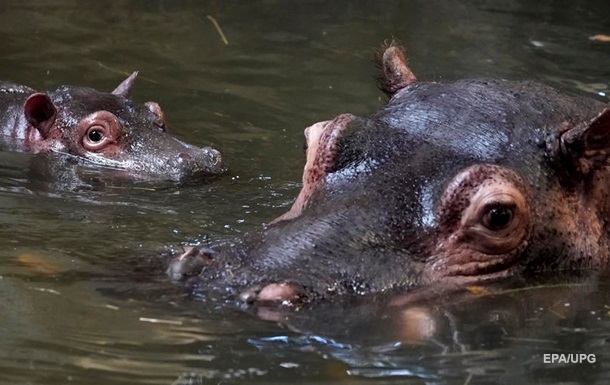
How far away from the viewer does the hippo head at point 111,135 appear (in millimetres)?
8352

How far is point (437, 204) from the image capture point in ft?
16.0

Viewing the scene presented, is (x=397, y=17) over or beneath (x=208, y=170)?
over

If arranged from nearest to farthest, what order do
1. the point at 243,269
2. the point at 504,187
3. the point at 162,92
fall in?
the point at 243,269 < the point at 504,187 < the point at 162,92

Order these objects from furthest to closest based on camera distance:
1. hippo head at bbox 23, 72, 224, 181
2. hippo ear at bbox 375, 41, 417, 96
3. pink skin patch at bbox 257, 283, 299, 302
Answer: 1. hippo head at bbox 23, 72, 224, 181
2. hippo ear at bbox 375, 41, 417, 96
3. pink skin patch at bbox 257, 283, 299, 302

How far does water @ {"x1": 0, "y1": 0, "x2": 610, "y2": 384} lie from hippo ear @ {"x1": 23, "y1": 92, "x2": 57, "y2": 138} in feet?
1.42

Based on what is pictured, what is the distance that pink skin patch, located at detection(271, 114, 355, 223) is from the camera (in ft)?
16.8

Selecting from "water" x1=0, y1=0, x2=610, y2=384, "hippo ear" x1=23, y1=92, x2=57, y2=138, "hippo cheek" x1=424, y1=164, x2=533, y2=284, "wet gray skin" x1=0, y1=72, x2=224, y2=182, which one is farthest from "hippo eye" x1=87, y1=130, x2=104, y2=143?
"hippo cheek" x1=424, y1=164, x2=533, y2=284

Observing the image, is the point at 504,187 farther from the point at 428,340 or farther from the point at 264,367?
the point at 264,367

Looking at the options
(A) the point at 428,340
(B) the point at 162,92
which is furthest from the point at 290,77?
(A) the point at 428,340

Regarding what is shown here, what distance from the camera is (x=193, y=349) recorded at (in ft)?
14.0

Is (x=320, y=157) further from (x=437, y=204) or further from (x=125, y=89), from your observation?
(x=125, y=89)

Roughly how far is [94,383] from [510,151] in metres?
2.22

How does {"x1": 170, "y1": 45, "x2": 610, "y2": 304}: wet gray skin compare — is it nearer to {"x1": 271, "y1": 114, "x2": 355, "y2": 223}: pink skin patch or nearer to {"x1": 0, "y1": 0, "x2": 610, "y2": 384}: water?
{"x1": 271, "y1": 114, "x2": 355, "y2": 223}: pink skin patch

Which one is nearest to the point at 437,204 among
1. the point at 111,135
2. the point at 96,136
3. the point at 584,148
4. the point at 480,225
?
the point at 480,225
